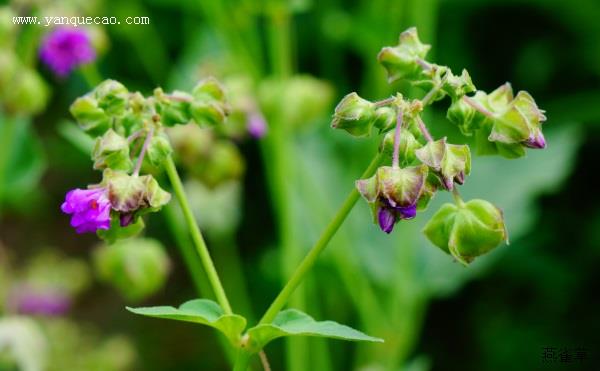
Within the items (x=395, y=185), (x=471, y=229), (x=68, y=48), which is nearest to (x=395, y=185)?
(x=395, y=185)

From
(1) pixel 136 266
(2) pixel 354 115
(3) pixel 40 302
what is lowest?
(3) pixel 40 302

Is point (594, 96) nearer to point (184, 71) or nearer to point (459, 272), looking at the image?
point (459, 272)

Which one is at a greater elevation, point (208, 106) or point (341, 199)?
point (208, 106)

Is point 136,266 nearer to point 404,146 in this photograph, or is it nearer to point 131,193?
point 131,193

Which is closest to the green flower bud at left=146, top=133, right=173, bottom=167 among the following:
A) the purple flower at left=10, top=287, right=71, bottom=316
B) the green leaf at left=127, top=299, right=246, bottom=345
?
the green leaf at left=127, top=299, right=246, bottom=345

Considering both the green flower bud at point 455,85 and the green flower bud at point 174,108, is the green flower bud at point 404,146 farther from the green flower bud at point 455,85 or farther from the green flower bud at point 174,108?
the green flower bud at point 174,108

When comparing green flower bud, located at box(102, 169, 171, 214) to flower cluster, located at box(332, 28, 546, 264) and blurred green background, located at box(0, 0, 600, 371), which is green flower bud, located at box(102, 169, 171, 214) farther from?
blurred green background, located at box(0, 0, 600, 371)
